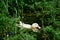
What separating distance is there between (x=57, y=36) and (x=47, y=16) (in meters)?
0.57

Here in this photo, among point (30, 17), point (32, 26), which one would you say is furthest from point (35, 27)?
point (30, 17)

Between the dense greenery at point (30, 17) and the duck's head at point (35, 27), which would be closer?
the dense greenery at point (30, 17)

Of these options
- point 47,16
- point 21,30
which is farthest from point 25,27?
point 47,16

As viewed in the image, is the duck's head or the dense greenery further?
the duck's head

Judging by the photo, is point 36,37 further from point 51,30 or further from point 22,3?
point 22,3

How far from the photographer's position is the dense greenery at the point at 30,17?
120 inches

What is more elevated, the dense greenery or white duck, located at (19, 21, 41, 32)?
the dense greenery

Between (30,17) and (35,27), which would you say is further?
(30,17)

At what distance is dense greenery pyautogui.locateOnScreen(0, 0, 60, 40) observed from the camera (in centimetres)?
306

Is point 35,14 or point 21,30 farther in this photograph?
point 35,14

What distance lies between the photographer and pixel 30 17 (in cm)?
367

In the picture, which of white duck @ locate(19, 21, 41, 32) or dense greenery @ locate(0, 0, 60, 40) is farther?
white duck @ locate(19, 21, 41, 32)

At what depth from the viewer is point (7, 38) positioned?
9.91ft

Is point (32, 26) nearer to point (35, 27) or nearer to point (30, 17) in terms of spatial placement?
point (35, 27)
